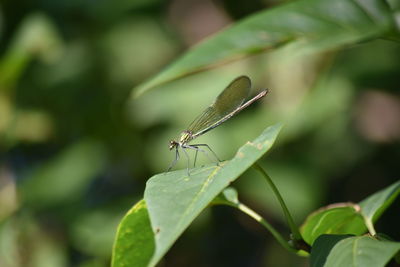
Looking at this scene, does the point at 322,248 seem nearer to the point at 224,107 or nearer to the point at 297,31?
the point at 297,31

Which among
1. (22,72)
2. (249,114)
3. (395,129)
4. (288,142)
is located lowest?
(395,129)

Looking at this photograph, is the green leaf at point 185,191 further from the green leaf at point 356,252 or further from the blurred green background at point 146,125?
the blurred green background at point 146,125

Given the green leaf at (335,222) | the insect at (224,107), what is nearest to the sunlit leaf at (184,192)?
the green leaf at (335,222)

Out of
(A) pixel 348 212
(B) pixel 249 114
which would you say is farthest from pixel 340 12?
(B) pixel 249 114

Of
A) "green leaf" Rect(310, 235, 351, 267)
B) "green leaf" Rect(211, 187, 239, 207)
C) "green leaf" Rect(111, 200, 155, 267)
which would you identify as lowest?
"green leaf" Rect(310, 235, 351, 267)

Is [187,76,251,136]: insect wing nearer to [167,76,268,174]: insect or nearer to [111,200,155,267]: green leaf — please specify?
[167,76,268,174]: insect

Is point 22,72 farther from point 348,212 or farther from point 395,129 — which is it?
point 348,212

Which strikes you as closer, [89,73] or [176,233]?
[176,233]

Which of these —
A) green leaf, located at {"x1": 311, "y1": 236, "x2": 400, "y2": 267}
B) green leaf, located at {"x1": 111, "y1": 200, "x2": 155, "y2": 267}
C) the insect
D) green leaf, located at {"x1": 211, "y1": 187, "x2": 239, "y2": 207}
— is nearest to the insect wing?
the insect
